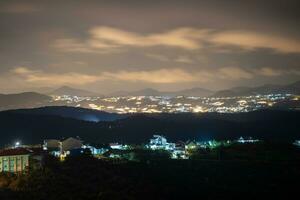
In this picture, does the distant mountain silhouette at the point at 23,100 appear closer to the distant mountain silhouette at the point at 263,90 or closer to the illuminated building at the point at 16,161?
the distant mountain silhouette at the point at 263,90

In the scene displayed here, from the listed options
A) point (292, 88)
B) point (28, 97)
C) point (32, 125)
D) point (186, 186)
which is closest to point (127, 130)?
point (32, 125)

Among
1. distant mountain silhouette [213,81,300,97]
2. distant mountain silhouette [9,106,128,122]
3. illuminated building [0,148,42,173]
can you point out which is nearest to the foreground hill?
distant mountain silhouette [9,106,128,122]

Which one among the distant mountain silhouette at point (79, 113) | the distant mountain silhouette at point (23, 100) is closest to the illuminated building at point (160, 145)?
the distant mountain silhouette at point (79, 113)

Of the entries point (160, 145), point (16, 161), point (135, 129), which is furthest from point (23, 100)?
point (16, 161)

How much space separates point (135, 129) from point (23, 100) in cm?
7928

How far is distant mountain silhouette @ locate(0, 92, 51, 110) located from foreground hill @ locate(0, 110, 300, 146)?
197ft

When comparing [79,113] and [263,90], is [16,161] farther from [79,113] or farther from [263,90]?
[263,90]

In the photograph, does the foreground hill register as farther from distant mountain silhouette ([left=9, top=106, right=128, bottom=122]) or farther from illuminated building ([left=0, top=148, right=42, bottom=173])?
illuminated building ([left=0, top=148, right=42, bottom=173])

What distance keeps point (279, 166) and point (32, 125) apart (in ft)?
117

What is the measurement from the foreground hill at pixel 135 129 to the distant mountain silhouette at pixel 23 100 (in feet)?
197

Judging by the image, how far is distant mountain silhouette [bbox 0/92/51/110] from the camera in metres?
124

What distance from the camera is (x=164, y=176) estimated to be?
30562 mm

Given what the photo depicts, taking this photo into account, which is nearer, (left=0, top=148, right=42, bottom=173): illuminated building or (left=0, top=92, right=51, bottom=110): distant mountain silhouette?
(left=0, top=148, right=42, bottom=173): illuminated building

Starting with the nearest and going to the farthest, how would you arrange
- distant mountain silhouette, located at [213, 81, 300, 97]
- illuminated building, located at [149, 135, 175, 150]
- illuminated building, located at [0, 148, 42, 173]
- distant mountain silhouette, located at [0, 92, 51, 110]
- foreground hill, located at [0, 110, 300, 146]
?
illuminated building, located at [0, 148, 42, 173]
illuminated building, located at [149, 135, 175, 150]
foreground hill, located at [0, 110, 300, 146]
distant mountain silhouette, located at [0, 92, 51, 110]
distant mountain silhouette, located at [213, 81, 300, 97]
